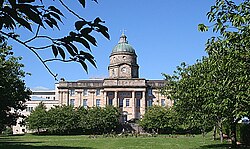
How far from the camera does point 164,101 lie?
8456 centimetres

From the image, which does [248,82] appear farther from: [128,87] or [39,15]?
[128,87]

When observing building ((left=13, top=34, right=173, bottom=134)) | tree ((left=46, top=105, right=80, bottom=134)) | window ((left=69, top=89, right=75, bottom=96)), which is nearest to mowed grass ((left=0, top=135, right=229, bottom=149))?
tree ((left=46, top=105, right=80, bottom=134))

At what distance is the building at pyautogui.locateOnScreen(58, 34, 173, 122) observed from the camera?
8162 cm

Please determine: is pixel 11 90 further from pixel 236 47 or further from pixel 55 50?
pixel 55 50

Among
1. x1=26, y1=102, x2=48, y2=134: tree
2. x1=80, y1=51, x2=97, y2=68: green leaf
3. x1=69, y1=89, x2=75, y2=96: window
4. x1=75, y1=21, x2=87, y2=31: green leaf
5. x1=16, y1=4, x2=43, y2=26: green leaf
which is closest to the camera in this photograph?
x1=16, y1=4, x2=43, y2=26: green leaf

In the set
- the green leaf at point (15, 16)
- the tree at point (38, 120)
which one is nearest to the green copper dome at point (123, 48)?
the tree at point (38, 120)

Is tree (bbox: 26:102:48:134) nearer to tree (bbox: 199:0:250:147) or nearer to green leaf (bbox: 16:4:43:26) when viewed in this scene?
tree (bbox: 199:0:250:147)

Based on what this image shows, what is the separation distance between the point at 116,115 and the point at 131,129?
17.3ft

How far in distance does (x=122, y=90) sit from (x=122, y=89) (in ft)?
0.71

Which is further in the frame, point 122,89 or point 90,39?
point 122,89

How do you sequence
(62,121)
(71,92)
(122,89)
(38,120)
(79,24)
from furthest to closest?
(71,92) < (122,89) < (38,120) < (62,121) < (79,24)

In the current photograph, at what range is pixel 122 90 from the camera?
267 ft

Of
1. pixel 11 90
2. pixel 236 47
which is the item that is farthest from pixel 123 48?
pixel 236 47

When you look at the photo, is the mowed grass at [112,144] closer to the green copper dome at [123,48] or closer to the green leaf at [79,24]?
the green leaf at [79,24]
